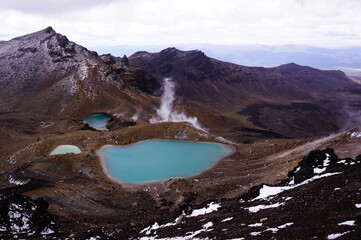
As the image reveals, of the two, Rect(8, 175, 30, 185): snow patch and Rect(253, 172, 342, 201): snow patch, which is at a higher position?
Rect(253, 172, 342, 201): snow patch

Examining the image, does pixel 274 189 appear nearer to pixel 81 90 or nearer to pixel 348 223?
pixel 348 223

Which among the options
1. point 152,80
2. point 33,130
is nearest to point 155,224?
point 33,130

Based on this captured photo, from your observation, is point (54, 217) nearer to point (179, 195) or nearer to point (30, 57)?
point (179, 195)

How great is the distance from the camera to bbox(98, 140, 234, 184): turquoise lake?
1799 inches

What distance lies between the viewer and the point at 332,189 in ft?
64.3

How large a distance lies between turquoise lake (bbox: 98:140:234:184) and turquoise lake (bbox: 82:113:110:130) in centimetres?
4567

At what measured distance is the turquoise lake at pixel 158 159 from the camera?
45.7 metres

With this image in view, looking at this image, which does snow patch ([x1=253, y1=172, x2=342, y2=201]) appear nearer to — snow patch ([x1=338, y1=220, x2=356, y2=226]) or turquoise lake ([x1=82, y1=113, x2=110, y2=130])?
snow patch ([x1=338, y1=220, x2=356, y2=226])

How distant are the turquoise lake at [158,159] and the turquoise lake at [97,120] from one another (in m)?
45.7

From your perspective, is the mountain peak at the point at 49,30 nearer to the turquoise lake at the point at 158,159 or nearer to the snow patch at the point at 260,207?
the turquoise lake at the point at 158,159

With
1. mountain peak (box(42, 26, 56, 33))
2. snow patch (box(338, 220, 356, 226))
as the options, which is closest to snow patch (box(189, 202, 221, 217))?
snow patch (box(338, 220, 356, 226))

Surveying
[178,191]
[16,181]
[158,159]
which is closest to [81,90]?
[158,159]

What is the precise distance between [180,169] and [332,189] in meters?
29.6

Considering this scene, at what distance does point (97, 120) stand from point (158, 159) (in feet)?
204
